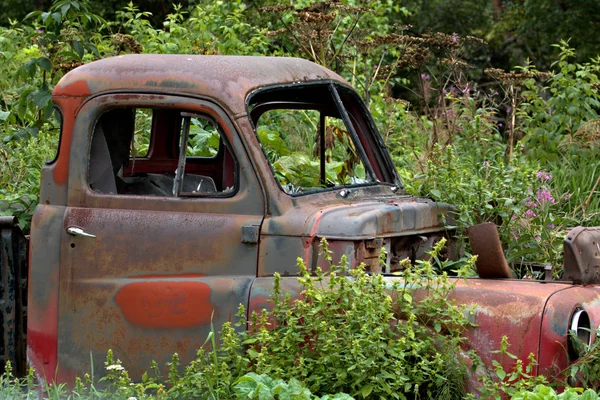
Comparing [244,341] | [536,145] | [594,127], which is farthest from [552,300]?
[536,145]

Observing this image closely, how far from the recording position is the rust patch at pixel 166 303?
180 inches

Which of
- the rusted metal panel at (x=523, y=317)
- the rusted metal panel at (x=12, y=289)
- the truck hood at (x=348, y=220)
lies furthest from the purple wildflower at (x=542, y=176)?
the rusted metal panel at (x=12, y=289)

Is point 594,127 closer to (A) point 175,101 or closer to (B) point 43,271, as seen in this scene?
(A) point 175,101

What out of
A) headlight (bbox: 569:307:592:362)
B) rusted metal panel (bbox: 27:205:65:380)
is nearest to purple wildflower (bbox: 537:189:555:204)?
headlight (bbox: 569:307:592:362)

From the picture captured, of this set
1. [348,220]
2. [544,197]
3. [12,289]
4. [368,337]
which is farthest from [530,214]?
[12,289]

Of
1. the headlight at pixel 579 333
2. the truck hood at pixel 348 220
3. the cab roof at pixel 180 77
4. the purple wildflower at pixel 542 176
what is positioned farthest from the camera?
the purple wildflower at pixel 542 176

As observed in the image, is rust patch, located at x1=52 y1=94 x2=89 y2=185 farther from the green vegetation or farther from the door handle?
the green vegetation

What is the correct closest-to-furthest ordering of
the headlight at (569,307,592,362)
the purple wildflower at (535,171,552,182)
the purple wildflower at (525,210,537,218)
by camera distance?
the headlight at (569,307,592,362)
the purple wildflower at (525,210,537,218)
the purple wildflower at (535,171,552,182)

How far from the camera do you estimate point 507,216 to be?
17.8 ft

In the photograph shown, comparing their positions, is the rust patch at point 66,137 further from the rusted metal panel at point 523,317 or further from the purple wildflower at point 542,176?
the purple wildflower at point 542,176

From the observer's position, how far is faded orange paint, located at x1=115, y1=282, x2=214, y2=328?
457 centimetres

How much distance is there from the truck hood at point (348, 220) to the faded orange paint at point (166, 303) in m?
0.44

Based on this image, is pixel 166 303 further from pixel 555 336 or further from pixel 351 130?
pixel 555 336

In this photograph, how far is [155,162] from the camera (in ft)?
18.8
